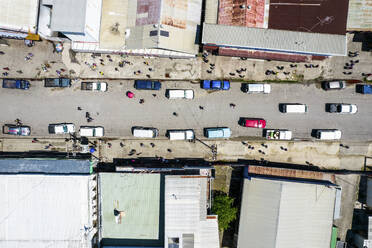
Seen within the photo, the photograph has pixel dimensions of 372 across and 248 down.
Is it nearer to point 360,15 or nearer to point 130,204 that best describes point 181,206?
point 130,204

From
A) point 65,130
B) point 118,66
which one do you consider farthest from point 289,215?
point 65,130

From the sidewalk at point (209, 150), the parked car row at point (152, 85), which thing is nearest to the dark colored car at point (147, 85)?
the parked car row at point (152, 85)

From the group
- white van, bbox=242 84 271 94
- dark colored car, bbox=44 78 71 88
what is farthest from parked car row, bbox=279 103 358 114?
dark colored car, bbox=44 78 71 88

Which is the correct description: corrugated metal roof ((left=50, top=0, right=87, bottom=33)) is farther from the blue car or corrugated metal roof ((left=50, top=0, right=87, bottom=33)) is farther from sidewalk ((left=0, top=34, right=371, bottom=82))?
the blue car

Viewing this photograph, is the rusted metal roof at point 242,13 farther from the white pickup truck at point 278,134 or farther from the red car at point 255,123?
the white pickup truck at point 278,134

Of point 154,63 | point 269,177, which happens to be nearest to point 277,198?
point 269,177

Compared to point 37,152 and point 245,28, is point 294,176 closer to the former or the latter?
point 245,28

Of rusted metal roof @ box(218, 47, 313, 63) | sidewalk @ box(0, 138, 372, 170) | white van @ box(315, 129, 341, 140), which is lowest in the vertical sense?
sidewalk @ box(0, 138, 372, 170)
